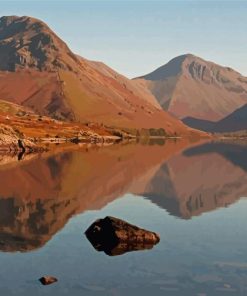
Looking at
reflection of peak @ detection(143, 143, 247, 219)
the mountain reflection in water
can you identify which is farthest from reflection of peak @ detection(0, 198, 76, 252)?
reflection of peak @ detection(143, 143, 247, 219)

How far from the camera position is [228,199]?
287 ft

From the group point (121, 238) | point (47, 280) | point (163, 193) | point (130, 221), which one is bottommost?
point (163, 193)

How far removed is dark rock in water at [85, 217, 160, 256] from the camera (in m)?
47.5

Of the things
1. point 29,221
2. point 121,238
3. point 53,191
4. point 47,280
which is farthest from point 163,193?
point 47,280

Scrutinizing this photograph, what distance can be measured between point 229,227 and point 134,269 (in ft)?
75.6

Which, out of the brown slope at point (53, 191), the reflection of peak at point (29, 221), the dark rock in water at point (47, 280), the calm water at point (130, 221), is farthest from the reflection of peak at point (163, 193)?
the dark rock in water at point (47, 280)

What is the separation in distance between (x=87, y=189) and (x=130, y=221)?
31.0 meters

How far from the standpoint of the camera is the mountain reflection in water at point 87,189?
60.1 metres

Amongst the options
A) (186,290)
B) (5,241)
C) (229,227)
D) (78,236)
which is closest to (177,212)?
(229,227)

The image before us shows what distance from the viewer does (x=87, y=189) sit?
93562mm

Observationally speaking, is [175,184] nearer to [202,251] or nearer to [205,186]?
[205,186]

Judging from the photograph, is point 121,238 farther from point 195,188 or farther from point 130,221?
point 195,188

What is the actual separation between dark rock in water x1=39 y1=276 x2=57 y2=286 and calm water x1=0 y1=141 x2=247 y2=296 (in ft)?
1.77

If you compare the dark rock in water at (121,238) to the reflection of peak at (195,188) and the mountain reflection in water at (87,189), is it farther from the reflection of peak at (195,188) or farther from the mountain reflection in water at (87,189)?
the reflection of peak at (195,188)
